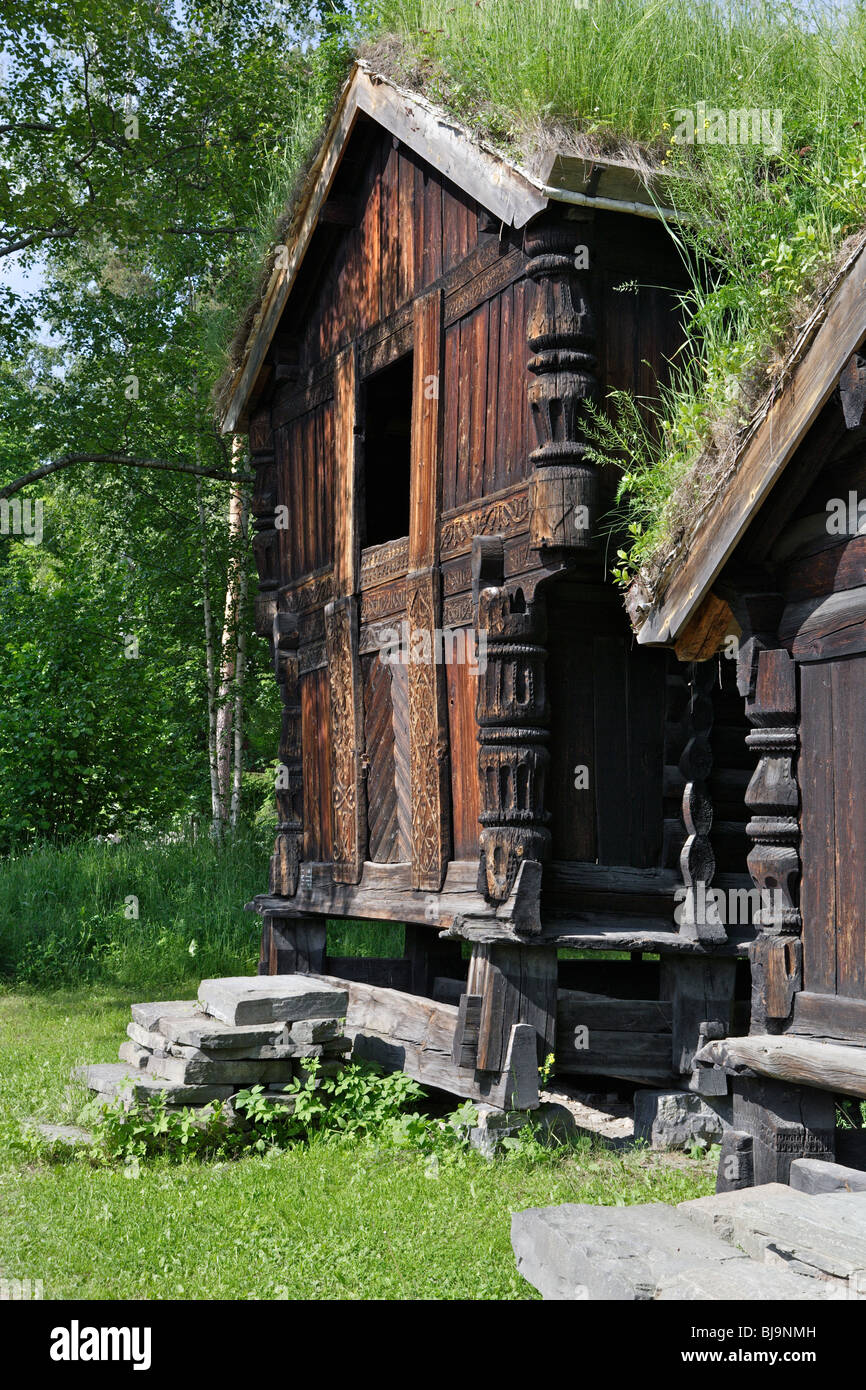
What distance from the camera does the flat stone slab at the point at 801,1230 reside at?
379 cm

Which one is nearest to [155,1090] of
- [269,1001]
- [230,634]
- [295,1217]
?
[269,1001]

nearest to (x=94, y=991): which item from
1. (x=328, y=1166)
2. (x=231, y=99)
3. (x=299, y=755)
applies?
(x=299, y=755)

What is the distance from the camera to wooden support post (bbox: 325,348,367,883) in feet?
30.8

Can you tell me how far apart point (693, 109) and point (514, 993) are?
16.2 ft

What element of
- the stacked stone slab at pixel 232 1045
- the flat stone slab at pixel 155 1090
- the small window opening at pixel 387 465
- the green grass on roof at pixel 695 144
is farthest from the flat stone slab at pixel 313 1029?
the small window opening at pixel 387 465

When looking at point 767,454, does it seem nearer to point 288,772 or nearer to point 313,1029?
point 313,1029

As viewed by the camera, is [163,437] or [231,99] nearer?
[231,99]

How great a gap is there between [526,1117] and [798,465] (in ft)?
12.8

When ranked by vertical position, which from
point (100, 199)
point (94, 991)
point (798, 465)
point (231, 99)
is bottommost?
point (94, 991)

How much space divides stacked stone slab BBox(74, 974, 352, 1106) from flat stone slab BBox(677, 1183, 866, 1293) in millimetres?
3476

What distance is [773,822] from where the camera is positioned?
5.46 m

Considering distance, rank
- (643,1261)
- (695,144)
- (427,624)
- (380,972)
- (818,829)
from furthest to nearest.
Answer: (380,972) → (427,624) → (695,144) → (818,829) → (643,1261)
